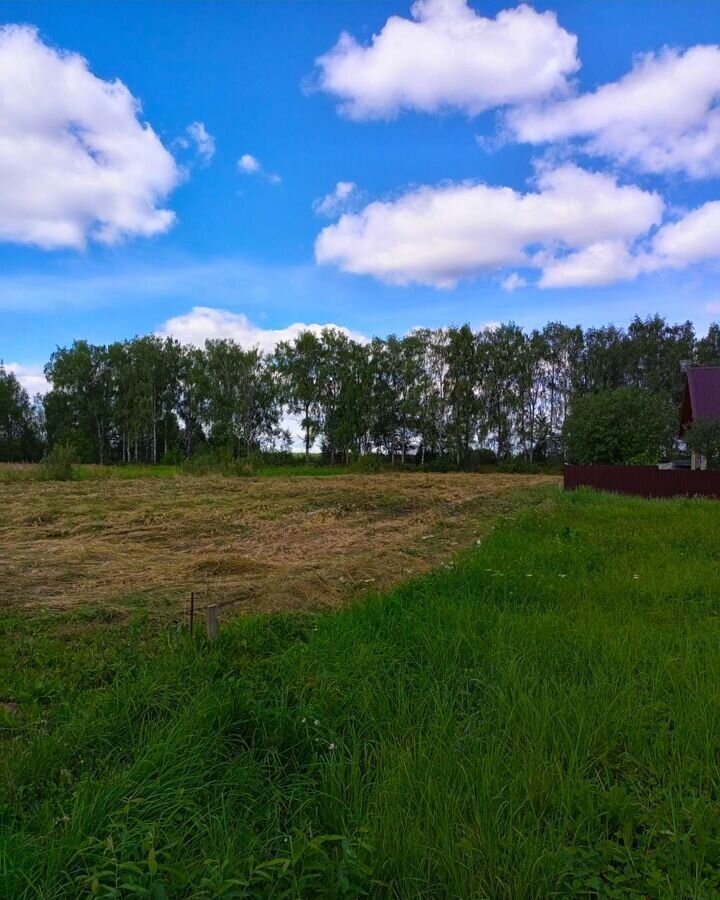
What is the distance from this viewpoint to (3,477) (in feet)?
84.2

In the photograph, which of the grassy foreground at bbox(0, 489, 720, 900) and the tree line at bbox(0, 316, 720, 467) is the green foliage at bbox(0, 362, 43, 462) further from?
the grassy foreground at bbox(0, 489, 720, 900)

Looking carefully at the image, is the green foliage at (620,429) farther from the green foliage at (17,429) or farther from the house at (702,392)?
the green foliage at (17,429)

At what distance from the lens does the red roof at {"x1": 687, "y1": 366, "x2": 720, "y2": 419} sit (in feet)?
89.9

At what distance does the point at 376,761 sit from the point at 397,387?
5269cm

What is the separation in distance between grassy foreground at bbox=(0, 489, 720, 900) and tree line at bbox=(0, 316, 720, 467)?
48.1m

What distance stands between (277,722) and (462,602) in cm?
269

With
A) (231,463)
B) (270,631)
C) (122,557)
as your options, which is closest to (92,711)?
(270,631)

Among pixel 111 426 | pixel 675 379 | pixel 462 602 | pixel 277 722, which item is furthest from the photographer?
pixel 111 426

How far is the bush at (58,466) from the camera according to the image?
2592 centimetres

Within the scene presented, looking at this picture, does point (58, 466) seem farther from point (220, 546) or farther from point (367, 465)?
point (367, 465)

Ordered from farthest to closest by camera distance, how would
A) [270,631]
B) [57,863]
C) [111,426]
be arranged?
[111,426]
[270,631]
[57,863]

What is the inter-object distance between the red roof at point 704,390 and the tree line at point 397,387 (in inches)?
893

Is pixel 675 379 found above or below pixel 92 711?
above

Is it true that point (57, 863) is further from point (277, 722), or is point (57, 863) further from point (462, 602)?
point (462, 602)
